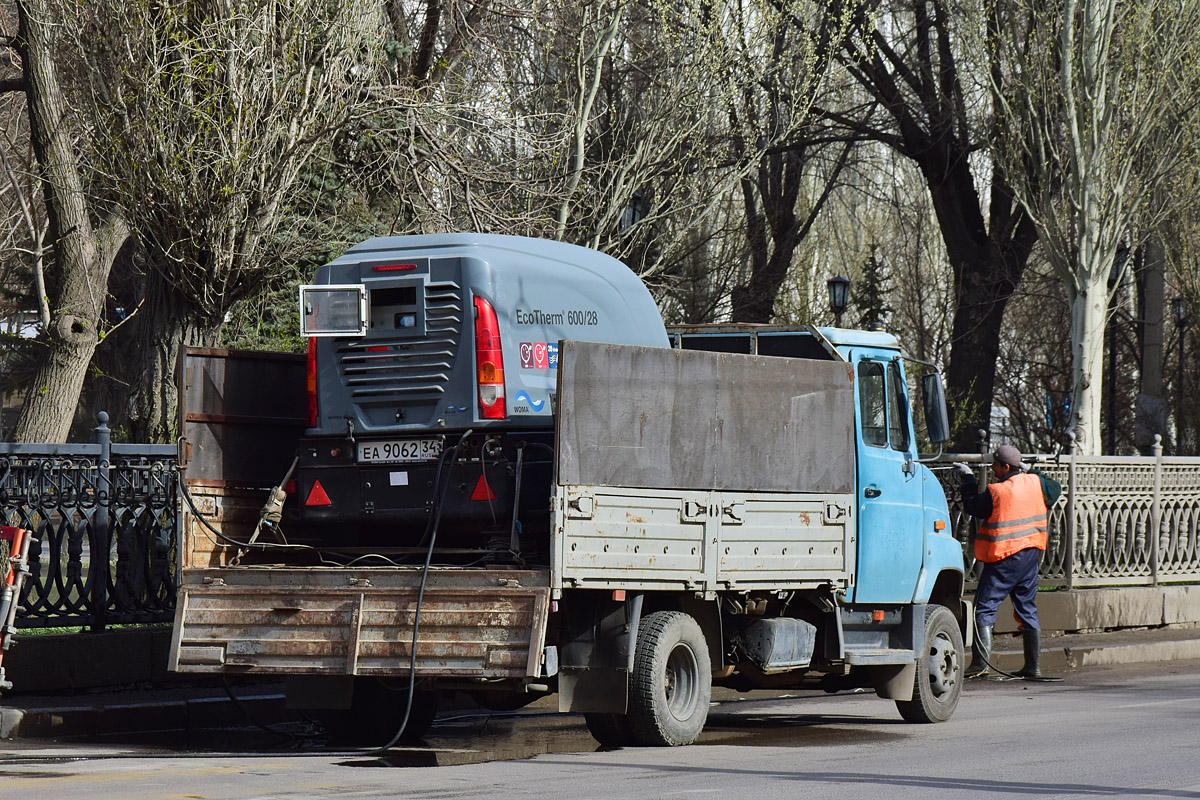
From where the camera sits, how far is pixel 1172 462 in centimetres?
1833

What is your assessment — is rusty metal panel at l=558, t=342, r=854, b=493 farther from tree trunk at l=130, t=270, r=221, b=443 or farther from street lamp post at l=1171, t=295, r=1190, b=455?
street lamp post at l=1171, t=295, r=1190, b=455

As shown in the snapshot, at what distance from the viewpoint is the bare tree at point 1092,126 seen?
23.0 m

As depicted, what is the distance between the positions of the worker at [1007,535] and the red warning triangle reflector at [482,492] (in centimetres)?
570

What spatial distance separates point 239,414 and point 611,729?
314 centimetres

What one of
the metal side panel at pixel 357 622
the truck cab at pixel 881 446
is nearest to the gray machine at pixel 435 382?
the metal side panel at pixel 357 622

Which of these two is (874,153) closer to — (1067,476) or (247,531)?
(1067,476)

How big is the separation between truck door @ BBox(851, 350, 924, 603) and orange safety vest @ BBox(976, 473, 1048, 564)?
2671 mm

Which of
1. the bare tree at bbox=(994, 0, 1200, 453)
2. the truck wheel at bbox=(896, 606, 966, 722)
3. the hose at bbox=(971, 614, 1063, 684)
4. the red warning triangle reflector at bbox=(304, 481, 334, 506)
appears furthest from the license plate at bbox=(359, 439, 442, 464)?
the bare tree at bbox=(994, 0, 1200, 453)

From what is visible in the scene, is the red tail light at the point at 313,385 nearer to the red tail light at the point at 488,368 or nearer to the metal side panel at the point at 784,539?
the red tail light at the point at 488,368

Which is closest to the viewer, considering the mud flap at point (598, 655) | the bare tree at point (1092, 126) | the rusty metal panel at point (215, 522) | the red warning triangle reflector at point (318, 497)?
the mud flap at point (598, 655)

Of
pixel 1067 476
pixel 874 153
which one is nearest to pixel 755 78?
pixel 1067 476

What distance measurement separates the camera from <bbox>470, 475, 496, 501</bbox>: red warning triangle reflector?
906 centimetres

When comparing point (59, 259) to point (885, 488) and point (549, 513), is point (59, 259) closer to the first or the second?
point (549, 513)

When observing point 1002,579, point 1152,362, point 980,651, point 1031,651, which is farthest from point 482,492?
point 1152,362
